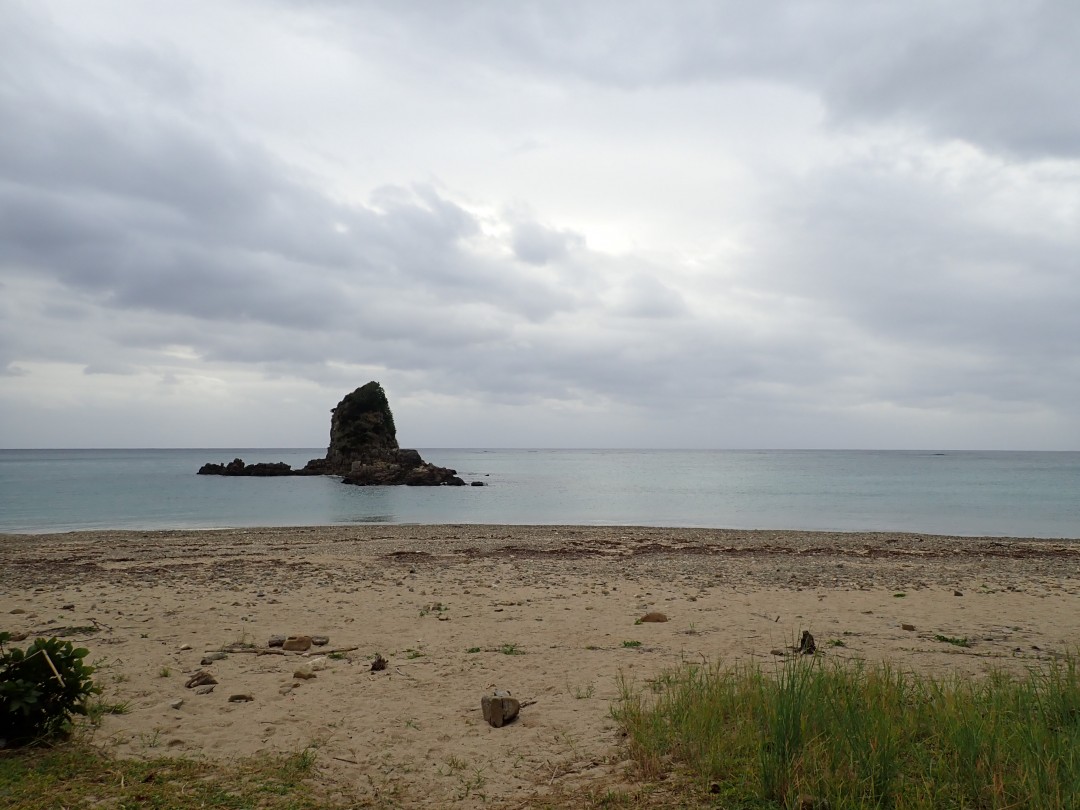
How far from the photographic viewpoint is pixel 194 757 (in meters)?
5.67

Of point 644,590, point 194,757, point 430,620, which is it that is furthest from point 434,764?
point 644,590

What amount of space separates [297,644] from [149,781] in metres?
4.27

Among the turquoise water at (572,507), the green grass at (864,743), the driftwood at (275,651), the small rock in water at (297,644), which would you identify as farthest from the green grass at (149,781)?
the turquoise water at (572,507)

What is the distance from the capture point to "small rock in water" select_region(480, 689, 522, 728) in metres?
6.48

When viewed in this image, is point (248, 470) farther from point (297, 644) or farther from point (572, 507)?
point (297, 644)

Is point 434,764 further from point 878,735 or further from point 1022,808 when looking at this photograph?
point 1022,808

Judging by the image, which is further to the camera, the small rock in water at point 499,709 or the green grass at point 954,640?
the green grass at point 954,640

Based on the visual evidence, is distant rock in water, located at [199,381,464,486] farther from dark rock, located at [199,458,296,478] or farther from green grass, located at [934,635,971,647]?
green grass, located at [934,635,971,647]

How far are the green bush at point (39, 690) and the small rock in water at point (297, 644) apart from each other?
3580 mm

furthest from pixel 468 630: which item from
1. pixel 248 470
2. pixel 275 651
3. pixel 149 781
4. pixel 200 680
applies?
pixel 248 470

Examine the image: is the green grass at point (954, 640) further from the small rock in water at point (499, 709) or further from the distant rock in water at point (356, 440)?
the distant rock in water at point (356, 440)

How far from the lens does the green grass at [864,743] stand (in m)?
4.41

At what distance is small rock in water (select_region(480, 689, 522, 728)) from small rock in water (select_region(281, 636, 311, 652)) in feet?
12.4

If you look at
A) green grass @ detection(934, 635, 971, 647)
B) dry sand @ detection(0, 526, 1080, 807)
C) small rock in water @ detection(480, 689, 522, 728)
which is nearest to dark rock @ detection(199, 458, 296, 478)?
dry sand @ detection(0, 526, 1080, 807)
